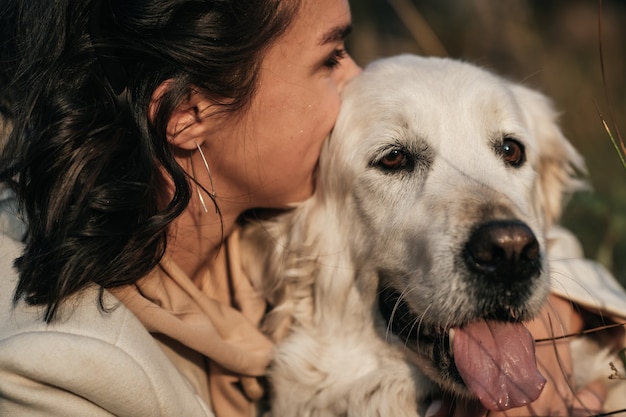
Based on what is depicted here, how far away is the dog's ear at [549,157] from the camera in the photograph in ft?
10.4

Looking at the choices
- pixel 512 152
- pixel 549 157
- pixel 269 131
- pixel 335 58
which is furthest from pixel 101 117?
pixel 549 157

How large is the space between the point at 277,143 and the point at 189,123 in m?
0.31

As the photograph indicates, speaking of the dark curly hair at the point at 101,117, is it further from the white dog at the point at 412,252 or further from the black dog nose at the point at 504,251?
the black dog nose at the point at 504,251

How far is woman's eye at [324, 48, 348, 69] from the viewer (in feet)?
9.18

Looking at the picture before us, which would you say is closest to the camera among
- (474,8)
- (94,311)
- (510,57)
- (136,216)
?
(94,311)

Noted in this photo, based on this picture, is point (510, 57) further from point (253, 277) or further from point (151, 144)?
point (151, 144)

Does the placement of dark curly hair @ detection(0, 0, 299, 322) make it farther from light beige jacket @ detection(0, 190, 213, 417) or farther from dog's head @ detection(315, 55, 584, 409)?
dog's head @ detection(315, 55, 584, 409)

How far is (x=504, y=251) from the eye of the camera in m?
2.27

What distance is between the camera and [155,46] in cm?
241

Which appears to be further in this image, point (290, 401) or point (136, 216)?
point (290, 401)

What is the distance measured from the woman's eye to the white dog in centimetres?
11

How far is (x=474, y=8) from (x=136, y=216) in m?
6.31

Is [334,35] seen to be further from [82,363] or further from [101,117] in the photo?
[82,363]

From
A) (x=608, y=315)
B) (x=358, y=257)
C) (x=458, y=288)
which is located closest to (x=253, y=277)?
(x=358, y=257)
